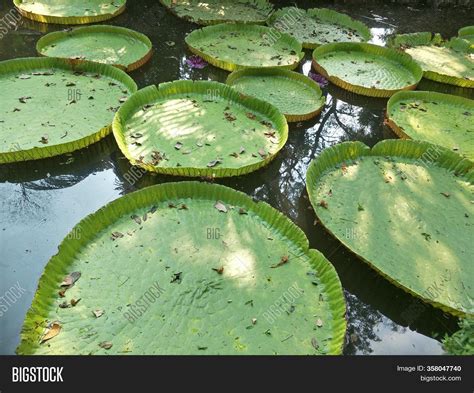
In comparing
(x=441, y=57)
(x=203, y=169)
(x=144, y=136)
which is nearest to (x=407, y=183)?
(x=203, y=169)

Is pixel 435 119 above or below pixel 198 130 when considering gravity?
above

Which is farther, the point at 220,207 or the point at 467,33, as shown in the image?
the point at 467,33

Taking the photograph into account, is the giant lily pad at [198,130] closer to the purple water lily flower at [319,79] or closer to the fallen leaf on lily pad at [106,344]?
the purple water lily flower at [319,79]

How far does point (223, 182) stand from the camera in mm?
4234

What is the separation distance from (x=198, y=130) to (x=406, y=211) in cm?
223

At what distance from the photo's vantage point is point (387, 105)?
17.4 ft

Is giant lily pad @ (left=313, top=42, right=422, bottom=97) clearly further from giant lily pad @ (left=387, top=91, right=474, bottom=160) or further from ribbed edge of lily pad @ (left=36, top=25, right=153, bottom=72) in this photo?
ribbed edge of lily pad @ (left=36, top=25, right=153, bottom=72)

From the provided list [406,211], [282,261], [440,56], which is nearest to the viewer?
[282,261]

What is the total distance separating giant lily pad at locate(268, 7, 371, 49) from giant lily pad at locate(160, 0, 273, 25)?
0.31 meters

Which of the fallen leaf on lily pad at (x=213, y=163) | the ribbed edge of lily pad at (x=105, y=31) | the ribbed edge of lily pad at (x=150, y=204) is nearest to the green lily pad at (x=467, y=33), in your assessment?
the ribbed edge of lily pad at (x=105, y=31)

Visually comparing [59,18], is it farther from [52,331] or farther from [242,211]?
[52,331]

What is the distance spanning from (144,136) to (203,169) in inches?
33.5

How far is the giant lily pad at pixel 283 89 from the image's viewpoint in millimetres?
5297

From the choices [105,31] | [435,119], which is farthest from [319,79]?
[105,31]
